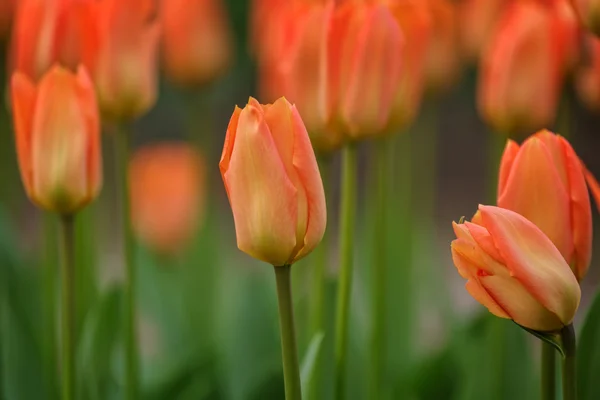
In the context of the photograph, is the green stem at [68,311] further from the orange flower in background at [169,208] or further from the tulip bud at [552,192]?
the orange flower in background at [169,208]

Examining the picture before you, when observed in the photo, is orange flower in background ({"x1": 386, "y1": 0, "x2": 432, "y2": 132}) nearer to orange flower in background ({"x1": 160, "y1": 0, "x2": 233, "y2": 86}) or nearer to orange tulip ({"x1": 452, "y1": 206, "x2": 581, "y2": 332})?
orange tulip ({"x1": 452, "y1": 206, "x2": 581, "y2": 332})

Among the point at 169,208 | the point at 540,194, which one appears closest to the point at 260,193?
the point at 540,194

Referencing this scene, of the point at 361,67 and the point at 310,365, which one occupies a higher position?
the point at 361,67

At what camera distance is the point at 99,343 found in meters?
0.57

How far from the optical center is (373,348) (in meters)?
0.52

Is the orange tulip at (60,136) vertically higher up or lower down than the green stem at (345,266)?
higher up

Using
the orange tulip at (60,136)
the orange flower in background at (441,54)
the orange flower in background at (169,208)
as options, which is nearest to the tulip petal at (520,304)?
the orange tulip at (60,136)

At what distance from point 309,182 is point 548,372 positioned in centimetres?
13

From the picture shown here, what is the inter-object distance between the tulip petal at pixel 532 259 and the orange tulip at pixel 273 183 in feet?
0.22

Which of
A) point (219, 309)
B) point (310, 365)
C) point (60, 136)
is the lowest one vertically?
point (219, 309)

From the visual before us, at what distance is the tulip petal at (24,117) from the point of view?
0.43 metres

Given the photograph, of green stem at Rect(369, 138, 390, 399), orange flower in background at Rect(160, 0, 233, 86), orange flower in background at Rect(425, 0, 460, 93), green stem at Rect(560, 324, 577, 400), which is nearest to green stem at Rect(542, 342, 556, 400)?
green stem at Rect(560, 324, 577, 400)

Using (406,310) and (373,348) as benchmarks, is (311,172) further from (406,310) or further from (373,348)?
(406,310)

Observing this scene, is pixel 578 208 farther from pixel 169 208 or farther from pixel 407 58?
pixel 169 208
